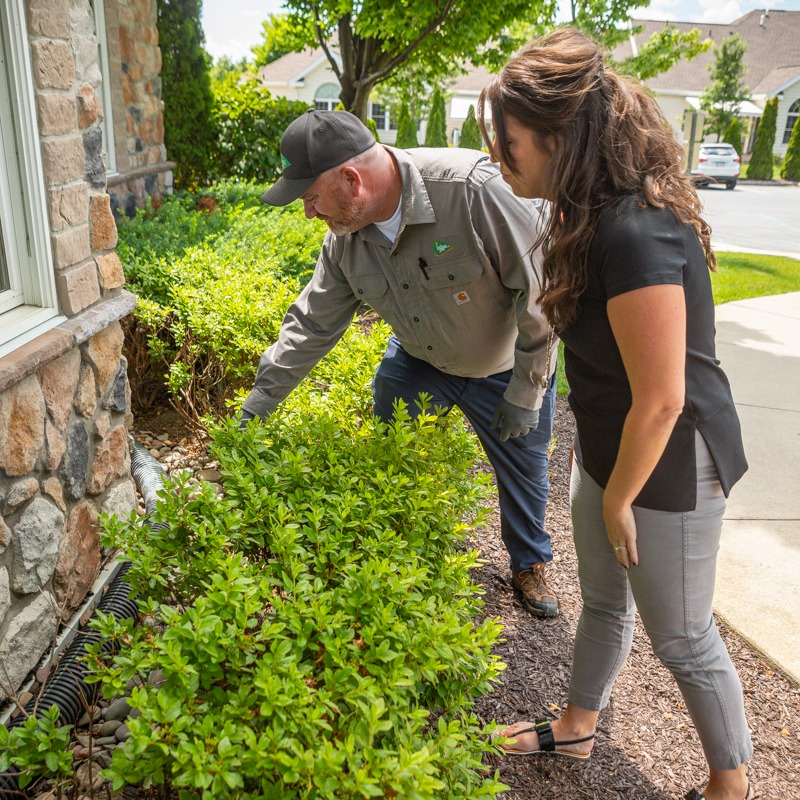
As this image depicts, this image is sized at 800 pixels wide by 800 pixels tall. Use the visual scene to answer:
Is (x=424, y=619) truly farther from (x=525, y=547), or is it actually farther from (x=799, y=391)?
(x=799, y=391)

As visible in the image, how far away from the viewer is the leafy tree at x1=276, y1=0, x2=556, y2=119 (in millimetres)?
9094

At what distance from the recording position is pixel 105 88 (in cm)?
630

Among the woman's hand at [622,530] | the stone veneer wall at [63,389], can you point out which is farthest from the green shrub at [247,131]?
the woman's hand at [622,530]

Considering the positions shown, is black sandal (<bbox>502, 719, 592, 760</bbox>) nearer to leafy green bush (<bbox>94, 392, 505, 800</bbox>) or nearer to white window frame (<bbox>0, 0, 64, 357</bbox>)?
leafy green bush (<bbox>94, 392, 505, 800</bbox>)

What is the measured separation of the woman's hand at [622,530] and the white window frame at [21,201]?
182 centimetres

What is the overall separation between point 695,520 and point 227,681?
1184 mm

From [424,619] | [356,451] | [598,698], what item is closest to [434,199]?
[356,451]

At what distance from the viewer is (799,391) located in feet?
19.0

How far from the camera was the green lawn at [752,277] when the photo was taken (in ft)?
29.4

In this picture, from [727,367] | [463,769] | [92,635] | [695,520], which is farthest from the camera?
[727,367]

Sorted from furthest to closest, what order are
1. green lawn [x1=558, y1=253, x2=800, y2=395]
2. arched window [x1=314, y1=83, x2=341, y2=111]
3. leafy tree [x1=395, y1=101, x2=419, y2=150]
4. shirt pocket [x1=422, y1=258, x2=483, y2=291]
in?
1. arched window [x1=314, y1=83, x2=341, y2=111]
2. leafy tree [x1=395, y1=101, x2=419, y2=150]
3. green lawn [x1=558, y1=253, x2=800, y2=395]
4. shirt pocket [x1=422, y1=258, x2=483, y2=291]

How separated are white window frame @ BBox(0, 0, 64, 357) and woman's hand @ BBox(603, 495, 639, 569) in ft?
5.96

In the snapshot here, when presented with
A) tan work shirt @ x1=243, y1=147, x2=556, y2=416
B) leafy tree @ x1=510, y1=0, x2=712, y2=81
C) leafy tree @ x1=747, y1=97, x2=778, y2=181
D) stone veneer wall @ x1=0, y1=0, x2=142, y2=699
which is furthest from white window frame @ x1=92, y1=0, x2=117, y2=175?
leafy tree @ x1=747, y1=97, x2=778, y2=181

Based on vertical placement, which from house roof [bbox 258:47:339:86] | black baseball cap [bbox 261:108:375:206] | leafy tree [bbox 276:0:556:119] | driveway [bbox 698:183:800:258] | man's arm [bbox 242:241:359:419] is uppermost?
house roof [bbox 258:47:339:86]
